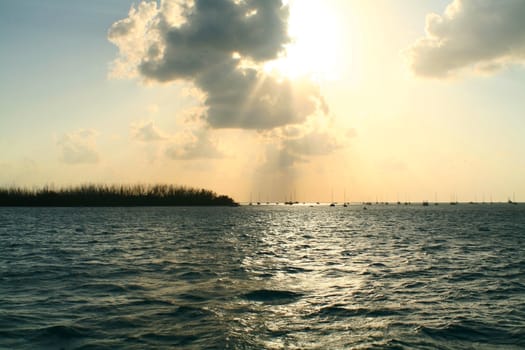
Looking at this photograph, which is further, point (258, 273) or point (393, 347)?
point (258, 273)

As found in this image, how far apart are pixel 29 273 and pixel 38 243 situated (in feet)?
75.0

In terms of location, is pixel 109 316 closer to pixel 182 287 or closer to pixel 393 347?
pixel 182 287

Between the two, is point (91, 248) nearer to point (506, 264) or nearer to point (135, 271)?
point (135, 271)

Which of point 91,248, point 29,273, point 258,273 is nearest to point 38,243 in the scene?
point 91,248

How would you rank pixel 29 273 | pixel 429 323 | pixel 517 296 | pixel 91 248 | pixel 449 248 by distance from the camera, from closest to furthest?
pixel 429 323 → pixel 517 296 → pixel 29 273 → pixel 91 248 → pixel 449 248

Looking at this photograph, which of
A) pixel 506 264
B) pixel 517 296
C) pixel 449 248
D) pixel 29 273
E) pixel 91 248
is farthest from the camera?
pixel 449 248

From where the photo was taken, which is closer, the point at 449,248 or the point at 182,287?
the point at 182,287

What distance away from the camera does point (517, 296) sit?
21.6 meters

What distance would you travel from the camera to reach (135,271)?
28.0 meters

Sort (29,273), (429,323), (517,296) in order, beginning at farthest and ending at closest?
(29,273)
(517,296)
(429,323)

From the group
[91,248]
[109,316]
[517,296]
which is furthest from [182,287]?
[91,248]

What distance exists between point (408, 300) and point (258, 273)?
10945mm

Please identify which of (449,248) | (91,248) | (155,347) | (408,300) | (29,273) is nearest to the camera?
(155,347)

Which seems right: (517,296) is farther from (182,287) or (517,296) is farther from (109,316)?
(109,316)
